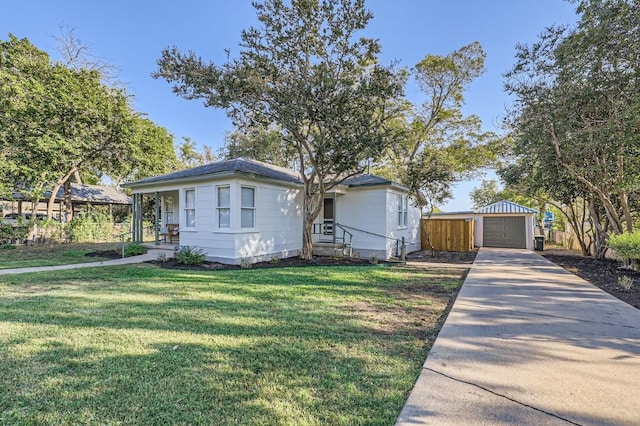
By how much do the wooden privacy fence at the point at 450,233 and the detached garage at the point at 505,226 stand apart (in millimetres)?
3094

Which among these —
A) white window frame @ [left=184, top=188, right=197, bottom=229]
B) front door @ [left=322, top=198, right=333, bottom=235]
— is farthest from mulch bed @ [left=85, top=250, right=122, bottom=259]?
front door @ [left=322, top=198, right=333, bottom=235]

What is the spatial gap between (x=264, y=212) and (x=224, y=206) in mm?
1370

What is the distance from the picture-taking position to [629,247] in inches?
329

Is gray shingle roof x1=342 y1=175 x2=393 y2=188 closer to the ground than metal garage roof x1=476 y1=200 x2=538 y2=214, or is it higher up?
higher up

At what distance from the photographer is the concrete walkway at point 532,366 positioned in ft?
7.74

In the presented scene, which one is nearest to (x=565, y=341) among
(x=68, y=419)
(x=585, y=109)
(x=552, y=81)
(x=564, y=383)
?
(x=564, y=383)

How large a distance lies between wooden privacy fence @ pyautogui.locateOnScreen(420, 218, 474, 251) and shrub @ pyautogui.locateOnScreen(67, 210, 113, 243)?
58.4ft

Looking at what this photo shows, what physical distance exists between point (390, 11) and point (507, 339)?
10.8 m

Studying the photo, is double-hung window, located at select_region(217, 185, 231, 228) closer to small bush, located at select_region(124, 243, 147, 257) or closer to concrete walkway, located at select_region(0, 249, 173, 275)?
concrete walkway, located at select_region(0, 249, 173, 275)

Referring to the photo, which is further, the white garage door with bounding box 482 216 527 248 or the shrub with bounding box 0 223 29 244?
the white garage door with bounding box 482 216 527 248

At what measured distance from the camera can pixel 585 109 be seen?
862 centimetres

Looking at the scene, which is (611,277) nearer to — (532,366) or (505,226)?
(532,366)

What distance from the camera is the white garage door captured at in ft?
60.6

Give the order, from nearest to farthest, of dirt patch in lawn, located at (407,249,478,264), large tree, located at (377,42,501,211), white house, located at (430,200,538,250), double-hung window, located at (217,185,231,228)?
double-hung window, located at (217,185,231,228)
dirt patch in lawn, located at (407,249,478,264)
white house, located at (430,200,538,250)
large tree, located at (377,42,501,211)
